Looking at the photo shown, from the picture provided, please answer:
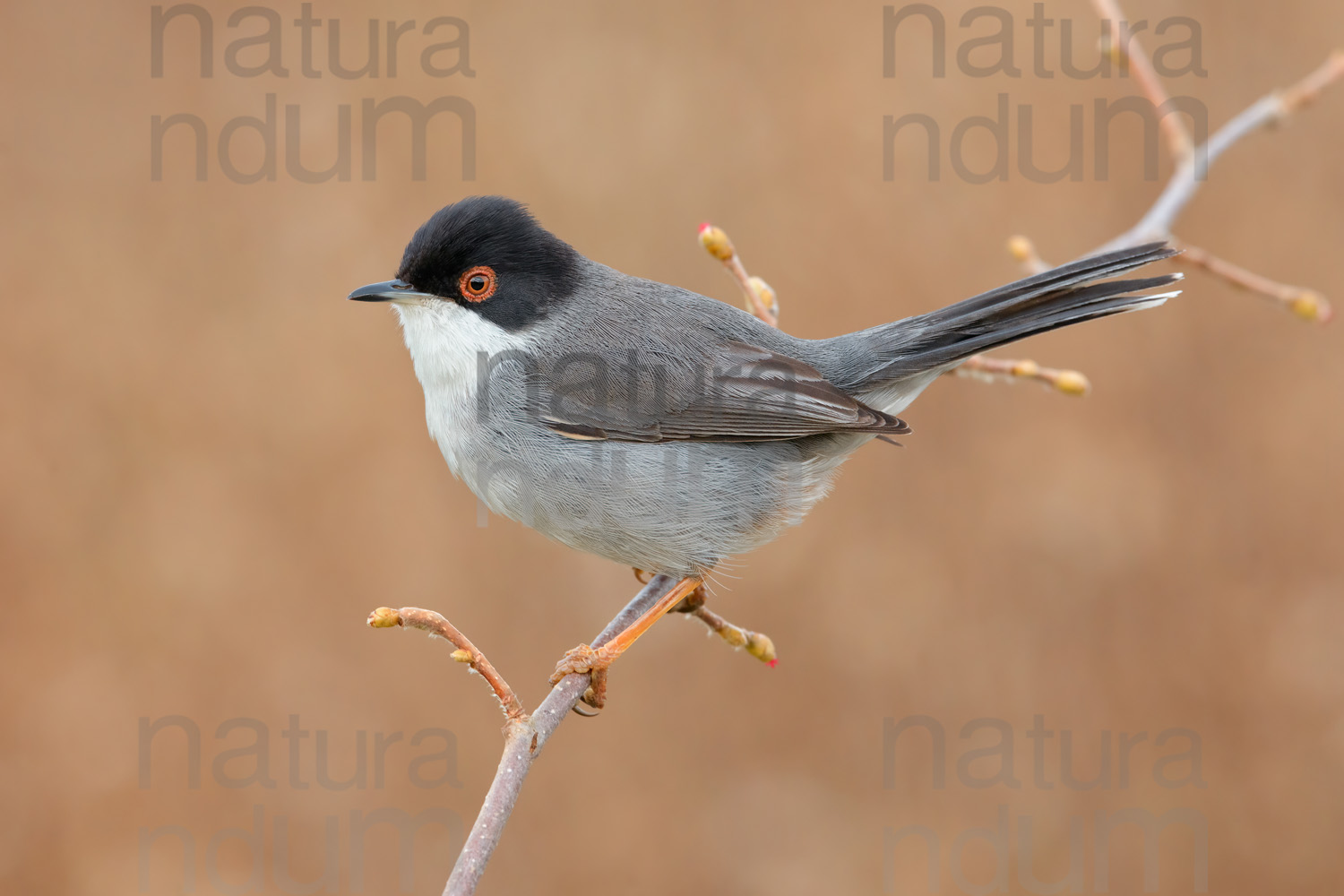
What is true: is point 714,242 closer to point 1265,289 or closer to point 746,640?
point 746,640

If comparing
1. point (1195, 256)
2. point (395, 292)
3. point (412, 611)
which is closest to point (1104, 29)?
point (1195, 256)

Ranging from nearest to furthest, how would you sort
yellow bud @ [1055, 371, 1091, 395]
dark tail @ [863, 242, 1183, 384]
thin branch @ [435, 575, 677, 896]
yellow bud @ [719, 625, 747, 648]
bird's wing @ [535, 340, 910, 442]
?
thin branch @ [435, 575, 677, 896]
yellow bud @ [719, 625, 747, 648]
dark tail @ [863, 242, 1183, 384]
bird's wing @ [535, 340, 910, 442]
yellow bud @ [1055, 371, 1091, 395]

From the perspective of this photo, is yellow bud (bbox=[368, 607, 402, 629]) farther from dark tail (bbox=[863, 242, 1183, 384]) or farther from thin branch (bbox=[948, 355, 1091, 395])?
thin branch (bbox=[948, 355, 1091, 395])

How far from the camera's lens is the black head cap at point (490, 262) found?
3.64m

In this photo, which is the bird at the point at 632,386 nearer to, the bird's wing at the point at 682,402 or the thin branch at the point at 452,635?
the bird's wing at the point at 682,402

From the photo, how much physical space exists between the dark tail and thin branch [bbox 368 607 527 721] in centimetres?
200

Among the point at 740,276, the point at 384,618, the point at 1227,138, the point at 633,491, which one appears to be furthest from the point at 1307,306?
the point at 384,618

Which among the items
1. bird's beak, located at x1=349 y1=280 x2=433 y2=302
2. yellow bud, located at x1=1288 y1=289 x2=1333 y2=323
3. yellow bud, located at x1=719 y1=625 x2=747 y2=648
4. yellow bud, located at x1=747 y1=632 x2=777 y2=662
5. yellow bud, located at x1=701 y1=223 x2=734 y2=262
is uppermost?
yellow bud, located at x1=701 y1=223 x2=734 y2=262

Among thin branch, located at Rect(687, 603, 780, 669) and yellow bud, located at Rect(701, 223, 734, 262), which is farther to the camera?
yellow bud, located at Rect(701, 223, 734, 262)

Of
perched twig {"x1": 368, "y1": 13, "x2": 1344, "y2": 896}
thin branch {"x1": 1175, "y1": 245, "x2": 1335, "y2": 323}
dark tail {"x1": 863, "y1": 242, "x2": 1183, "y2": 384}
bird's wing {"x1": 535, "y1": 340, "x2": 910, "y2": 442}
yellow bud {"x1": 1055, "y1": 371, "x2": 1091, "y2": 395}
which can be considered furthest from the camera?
thin branch {"x1": 1175, "y1": 245, "x2": 1335, "y2": 323}

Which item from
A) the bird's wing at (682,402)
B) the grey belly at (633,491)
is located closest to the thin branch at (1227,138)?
the bird's wing at (682,402)

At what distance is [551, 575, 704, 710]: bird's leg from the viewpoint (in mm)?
3436

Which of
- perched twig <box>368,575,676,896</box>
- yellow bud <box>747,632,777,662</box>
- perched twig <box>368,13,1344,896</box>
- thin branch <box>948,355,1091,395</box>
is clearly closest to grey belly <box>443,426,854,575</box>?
perched twig <box>368,13,1344,896</box>

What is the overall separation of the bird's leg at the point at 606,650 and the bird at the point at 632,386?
0.04 ft
